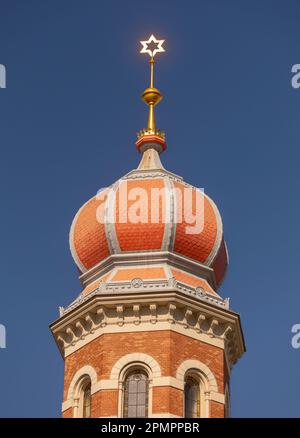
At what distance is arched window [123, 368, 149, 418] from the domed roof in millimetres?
4185

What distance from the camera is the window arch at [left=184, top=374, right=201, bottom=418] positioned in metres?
46.1

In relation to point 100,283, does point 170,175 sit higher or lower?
higher

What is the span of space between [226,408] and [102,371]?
388 centimetres

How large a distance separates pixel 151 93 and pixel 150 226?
6.60 meters

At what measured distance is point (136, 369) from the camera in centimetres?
4625

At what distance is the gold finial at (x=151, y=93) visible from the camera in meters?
52.9

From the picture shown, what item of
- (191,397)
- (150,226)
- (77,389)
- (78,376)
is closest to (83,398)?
(77,389)

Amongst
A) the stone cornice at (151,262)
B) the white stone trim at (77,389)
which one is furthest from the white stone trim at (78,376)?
the stone cornice at (151,262)

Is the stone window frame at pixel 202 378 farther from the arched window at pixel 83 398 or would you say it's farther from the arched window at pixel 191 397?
the arched window at pixel 83 398
